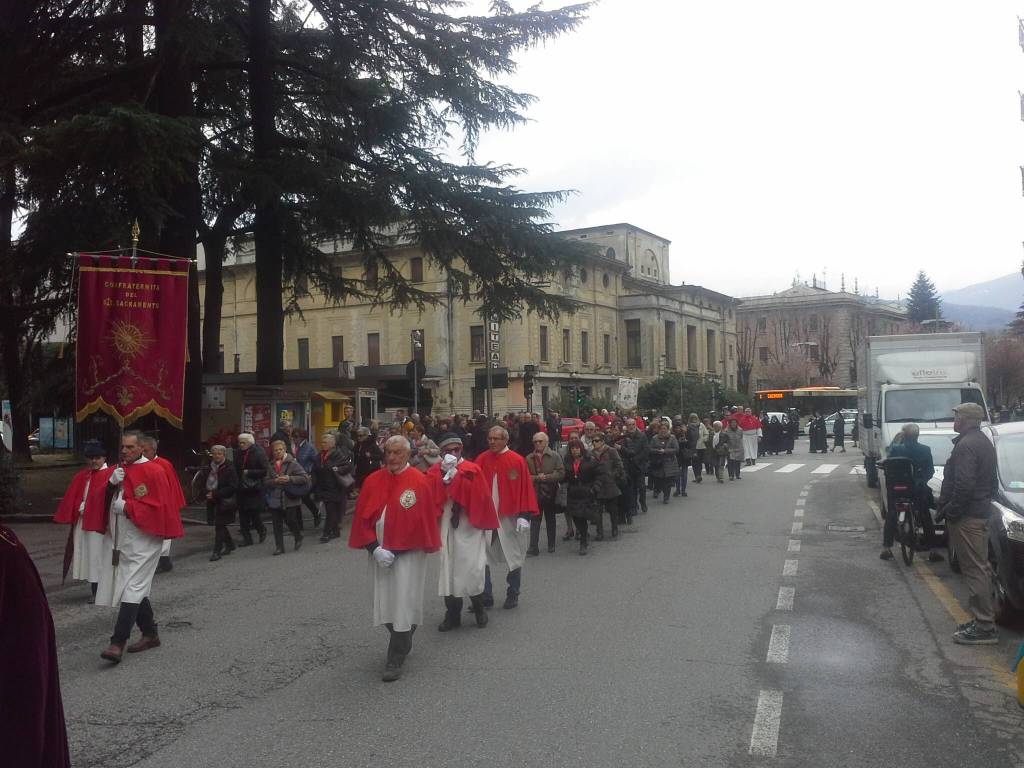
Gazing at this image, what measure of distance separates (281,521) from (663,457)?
833 centimetres

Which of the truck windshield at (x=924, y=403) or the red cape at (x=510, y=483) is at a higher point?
the truck windshield at (x=924, y=403)

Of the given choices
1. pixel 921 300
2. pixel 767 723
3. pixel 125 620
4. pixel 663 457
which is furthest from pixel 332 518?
pixel 921 300

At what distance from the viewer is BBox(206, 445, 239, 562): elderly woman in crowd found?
12.9 meters

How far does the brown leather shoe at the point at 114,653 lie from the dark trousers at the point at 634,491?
9.57 m

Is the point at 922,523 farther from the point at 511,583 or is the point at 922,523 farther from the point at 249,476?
the point at 249,476

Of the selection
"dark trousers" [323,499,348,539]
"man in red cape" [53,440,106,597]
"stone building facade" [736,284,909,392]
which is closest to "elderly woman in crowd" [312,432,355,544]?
"dark trousers" [323,499,348,539]

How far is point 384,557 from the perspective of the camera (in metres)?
6.65

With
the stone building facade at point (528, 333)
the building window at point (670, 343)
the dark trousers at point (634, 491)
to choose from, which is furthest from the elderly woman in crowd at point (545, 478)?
the building window at point (670, 343)

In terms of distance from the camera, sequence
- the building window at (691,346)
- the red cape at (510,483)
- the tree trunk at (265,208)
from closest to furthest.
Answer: the red cape at (510,483)
the tree trunk at (265,208)
the building window at (691,346)

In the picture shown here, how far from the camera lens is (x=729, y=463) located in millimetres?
24469

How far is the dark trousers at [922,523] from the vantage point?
11.4 metres

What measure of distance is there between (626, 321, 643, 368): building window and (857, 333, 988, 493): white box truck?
5162cm

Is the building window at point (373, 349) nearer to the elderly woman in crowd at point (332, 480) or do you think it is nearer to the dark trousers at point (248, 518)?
the elderly woman in crowd at point (332, 480)

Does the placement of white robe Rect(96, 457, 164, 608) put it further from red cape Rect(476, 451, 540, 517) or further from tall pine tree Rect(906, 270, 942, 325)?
tall pine tree Rect(906, 270, 942, 325)
